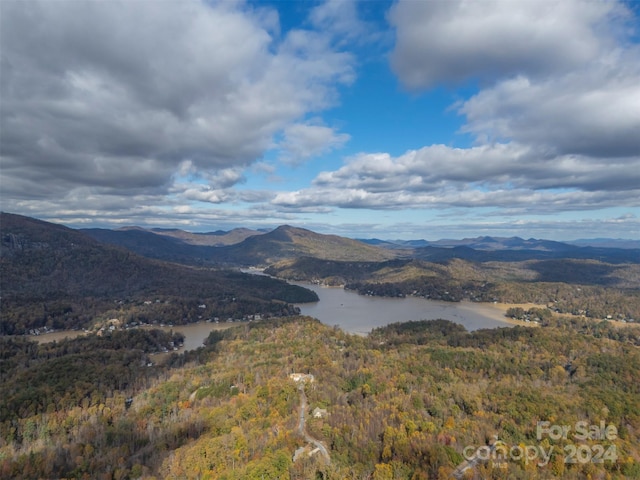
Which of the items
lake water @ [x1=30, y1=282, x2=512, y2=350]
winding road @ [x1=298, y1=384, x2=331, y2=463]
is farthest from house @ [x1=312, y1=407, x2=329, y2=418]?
lake water @ [x1=30, y1=282, x2=512, y2=350]

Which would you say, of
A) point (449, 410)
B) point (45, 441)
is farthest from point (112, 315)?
point (449, 410)

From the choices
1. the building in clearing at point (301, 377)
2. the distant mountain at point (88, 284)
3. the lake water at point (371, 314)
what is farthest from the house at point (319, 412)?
the distant mountain at point (88, 284)

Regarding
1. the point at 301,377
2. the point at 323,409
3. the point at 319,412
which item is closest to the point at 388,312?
the point at 301,377

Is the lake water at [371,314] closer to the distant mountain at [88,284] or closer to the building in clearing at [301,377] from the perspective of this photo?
the distant mountain at [88,284]

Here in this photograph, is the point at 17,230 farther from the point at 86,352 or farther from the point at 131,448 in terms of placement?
the point at 131,448

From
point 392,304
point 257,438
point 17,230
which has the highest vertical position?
point 17,230

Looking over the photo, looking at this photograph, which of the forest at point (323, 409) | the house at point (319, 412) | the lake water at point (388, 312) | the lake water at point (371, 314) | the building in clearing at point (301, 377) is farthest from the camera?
the lake water at point (388, 312)

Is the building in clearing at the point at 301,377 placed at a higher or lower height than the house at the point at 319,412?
lower
